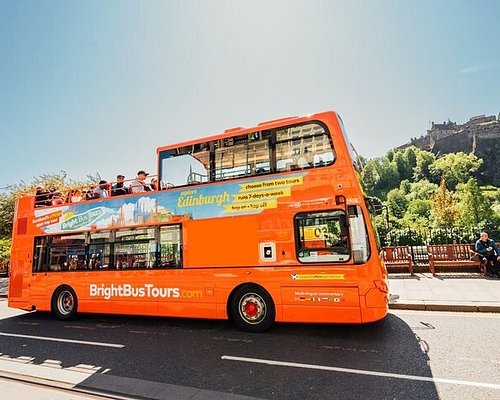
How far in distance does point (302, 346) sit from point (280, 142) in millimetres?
4034

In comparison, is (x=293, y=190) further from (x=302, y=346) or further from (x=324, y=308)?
(x=302, y=346)

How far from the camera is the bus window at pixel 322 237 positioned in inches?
239

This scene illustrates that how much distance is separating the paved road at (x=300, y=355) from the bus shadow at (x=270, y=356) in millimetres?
15

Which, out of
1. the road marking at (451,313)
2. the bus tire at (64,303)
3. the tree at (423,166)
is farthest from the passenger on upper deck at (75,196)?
the tree at (423,166)

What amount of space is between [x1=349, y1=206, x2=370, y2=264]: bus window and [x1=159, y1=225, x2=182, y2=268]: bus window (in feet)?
13.0

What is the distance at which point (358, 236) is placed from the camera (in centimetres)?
595

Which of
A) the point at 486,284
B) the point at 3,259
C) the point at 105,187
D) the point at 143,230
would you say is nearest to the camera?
the point at 143,230

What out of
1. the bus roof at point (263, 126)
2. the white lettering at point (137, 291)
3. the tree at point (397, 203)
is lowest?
the white lettering at point (137, 291)

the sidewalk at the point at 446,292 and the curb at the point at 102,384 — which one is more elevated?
the sidewalk at the point at 446,292

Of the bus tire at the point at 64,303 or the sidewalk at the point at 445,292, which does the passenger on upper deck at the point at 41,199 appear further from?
the sidewalk at the point at 445,292

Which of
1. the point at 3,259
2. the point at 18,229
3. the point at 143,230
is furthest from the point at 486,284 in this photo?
the point at 3,259

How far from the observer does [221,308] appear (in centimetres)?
690

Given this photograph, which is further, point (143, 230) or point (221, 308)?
point (143, 230)

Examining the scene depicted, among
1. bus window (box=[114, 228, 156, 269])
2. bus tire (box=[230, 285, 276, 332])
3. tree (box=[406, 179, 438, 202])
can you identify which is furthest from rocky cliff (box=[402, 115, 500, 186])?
bus window (box=[114, 228, 156, 269])
